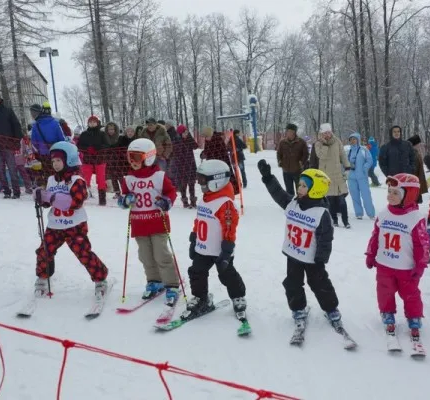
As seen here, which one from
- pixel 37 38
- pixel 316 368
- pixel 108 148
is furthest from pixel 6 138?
pixel 37 38

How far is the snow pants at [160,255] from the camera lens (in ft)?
15.3

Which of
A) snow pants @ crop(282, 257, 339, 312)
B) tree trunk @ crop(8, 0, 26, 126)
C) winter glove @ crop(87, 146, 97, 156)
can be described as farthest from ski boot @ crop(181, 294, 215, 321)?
tree trunk @ crop(8, 0, 26, 126)

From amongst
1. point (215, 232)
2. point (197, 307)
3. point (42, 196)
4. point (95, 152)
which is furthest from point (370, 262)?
point (95, 152)

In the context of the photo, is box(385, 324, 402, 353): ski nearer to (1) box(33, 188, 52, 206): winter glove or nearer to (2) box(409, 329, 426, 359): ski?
(2) box(409, 329, 426, 359): ski

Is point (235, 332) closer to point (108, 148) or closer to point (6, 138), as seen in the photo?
point (108, 148)

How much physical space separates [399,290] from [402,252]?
0.37 m

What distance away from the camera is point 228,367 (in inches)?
138

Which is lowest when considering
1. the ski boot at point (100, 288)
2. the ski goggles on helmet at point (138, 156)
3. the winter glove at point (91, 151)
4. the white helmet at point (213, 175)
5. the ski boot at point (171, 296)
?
the ski boot at point (171, 296)

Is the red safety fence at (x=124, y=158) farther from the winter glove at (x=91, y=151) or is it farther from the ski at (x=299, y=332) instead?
the ski at (x=299, y=332)

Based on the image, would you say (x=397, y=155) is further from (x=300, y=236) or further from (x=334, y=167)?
(x=300, y=236)

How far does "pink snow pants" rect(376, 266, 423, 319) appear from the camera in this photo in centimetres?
386

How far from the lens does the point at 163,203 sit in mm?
4527

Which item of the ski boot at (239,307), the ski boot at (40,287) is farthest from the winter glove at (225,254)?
the ski boot at (40,287)

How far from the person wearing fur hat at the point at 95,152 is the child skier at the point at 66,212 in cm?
522
